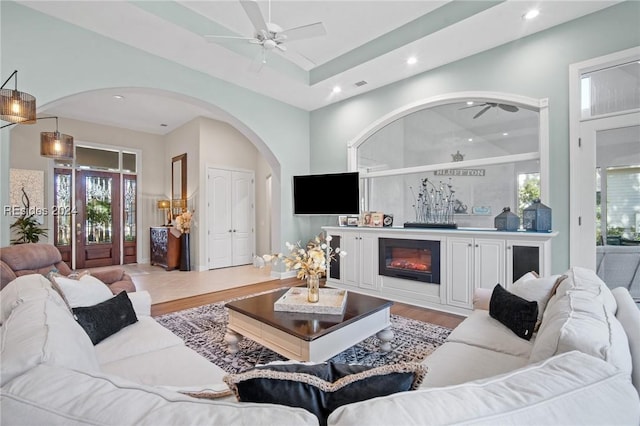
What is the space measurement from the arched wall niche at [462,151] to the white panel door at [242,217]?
3.25m

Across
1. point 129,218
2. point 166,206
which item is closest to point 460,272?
point 166,206

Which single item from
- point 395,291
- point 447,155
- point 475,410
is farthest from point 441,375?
point 447,155

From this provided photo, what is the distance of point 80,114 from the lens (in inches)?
254

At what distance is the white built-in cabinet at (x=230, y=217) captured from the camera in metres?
6.64

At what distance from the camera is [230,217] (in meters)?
7.03

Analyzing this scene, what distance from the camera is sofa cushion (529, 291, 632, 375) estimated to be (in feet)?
2.92

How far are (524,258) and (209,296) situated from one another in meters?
4.11

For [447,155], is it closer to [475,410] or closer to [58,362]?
[475,410]

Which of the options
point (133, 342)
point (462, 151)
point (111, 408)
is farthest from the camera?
point (462, 151)

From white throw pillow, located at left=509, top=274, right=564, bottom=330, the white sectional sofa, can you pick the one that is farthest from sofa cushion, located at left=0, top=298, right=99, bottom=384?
white throw pillow, located at left=509, top=274, right=564, bottom=330

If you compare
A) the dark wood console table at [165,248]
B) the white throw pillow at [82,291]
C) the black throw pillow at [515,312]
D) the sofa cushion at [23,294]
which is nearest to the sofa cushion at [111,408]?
the sofa cushion at [23,294]

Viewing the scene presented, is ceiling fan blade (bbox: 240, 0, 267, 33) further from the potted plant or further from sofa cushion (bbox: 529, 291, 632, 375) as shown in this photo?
the potted plant

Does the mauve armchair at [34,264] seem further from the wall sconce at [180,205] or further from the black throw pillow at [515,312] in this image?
the wall sconce at [180,205]

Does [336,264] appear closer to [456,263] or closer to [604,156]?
[456,263]
